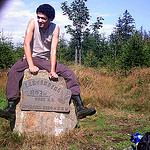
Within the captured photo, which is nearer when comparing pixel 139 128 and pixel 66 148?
pixel 66 148

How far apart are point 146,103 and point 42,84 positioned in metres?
3.91

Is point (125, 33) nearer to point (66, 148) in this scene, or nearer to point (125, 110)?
point (125, 110)

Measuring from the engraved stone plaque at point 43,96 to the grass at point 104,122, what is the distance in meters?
0.47

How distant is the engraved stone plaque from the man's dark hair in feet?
3.64

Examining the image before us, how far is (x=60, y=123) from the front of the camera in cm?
350

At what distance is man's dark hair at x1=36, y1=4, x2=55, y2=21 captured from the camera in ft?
11.3

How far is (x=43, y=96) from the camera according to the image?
3.44m

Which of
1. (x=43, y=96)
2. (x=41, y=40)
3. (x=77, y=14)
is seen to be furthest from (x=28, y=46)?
(x=77, y=14)

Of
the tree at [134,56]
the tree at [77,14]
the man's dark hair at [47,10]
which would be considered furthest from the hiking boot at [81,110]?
the tree at [77,14]

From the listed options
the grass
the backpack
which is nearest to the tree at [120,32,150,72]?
the grass

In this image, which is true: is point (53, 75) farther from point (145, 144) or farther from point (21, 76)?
point (145, 144)

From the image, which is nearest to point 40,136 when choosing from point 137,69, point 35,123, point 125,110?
point 35,123

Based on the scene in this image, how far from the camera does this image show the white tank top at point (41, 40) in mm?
3627

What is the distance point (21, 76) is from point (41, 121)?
835 millimetres
